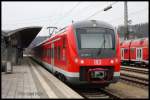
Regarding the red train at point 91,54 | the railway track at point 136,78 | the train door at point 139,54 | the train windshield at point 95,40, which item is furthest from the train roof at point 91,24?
the train door at point 139,54

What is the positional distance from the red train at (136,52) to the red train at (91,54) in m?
17.7

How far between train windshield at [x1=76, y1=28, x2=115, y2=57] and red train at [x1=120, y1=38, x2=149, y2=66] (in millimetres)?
17636

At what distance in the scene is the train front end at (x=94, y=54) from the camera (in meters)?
13.5

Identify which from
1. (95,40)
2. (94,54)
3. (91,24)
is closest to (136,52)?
(91,24)

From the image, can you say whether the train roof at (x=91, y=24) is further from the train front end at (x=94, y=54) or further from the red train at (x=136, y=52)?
the red train at (x=136, y=52)

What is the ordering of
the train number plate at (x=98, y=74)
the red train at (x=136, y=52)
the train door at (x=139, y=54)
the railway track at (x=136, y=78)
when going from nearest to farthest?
the train number plate at (x=98, y=74) < the railway track at (x=136, y=78) < the red train at (x=136, y=52) < the train door at (x=139, y=54)

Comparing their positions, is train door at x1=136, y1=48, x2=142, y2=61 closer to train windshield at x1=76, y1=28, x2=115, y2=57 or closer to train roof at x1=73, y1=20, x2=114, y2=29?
train roof at x1=73, y1=20, x2=114, y2=29

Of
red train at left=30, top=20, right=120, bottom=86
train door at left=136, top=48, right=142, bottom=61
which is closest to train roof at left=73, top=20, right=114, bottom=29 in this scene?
red train at left=30, top=20, right=120, bottom=86

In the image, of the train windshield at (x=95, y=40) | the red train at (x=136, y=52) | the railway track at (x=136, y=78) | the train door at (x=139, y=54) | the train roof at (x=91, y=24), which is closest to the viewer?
the train windshield at (x=95, y=40)

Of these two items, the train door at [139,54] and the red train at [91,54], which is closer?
the red train at [91,54]

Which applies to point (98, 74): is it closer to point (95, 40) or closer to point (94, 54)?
point (94, 54)

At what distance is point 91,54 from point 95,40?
28.6 inches

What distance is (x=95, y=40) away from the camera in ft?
46.5

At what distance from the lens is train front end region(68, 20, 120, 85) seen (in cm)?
1352
